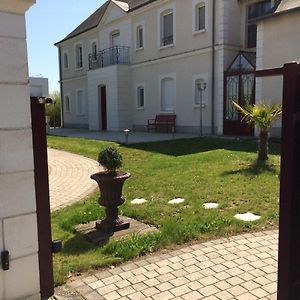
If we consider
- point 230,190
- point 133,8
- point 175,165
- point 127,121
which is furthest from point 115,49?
point 230,190

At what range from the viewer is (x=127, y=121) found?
23.6 m

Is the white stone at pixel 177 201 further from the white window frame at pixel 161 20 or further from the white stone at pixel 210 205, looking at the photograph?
the white window frame at pixel 161 20

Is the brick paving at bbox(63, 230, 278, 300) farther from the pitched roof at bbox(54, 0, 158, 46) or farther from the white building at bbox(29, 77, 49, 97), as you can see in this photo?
the pitched roof at bbox(54, 0, 158, 46)

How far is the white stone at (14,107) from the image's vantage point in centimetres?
272

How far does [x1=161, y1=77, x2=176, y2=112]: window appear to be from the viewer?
2056 centimetres

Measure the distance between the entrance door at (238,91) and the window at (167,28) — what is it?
4.89 m

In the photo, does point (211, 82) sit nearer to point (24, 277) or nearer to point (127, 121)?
point (127, 121)

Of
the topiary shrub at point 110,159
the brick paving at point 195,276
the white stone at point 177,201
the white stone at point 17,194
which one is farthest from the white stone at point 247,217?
the white stone at point 17,194

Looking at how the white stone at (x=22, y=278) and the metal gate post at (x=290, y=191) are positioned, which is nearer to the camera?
the metal gate post at (x=290, y=191)

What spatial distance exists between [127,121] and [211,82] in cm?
724

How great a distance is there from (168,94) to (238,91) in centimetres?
498

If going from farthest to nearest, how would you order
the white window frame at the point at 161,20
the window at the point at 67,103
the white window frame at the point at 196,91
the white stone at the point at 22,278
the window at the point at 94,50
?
the window at the point at 67,103 → the window at the point at 94,50 → the white window frame at the point at 161,20 → the white window frame at the point at 196,91 → the white stone at the point at 22,278

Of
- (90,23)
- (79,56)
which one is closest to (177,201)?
(79,56)

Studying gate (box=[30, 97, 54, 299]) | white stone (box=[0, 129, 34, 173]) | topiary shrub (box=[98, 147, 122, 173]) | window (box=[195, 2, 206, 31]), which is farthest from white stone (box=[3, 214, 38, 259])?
window (box=[195, 2, 206, 31])
